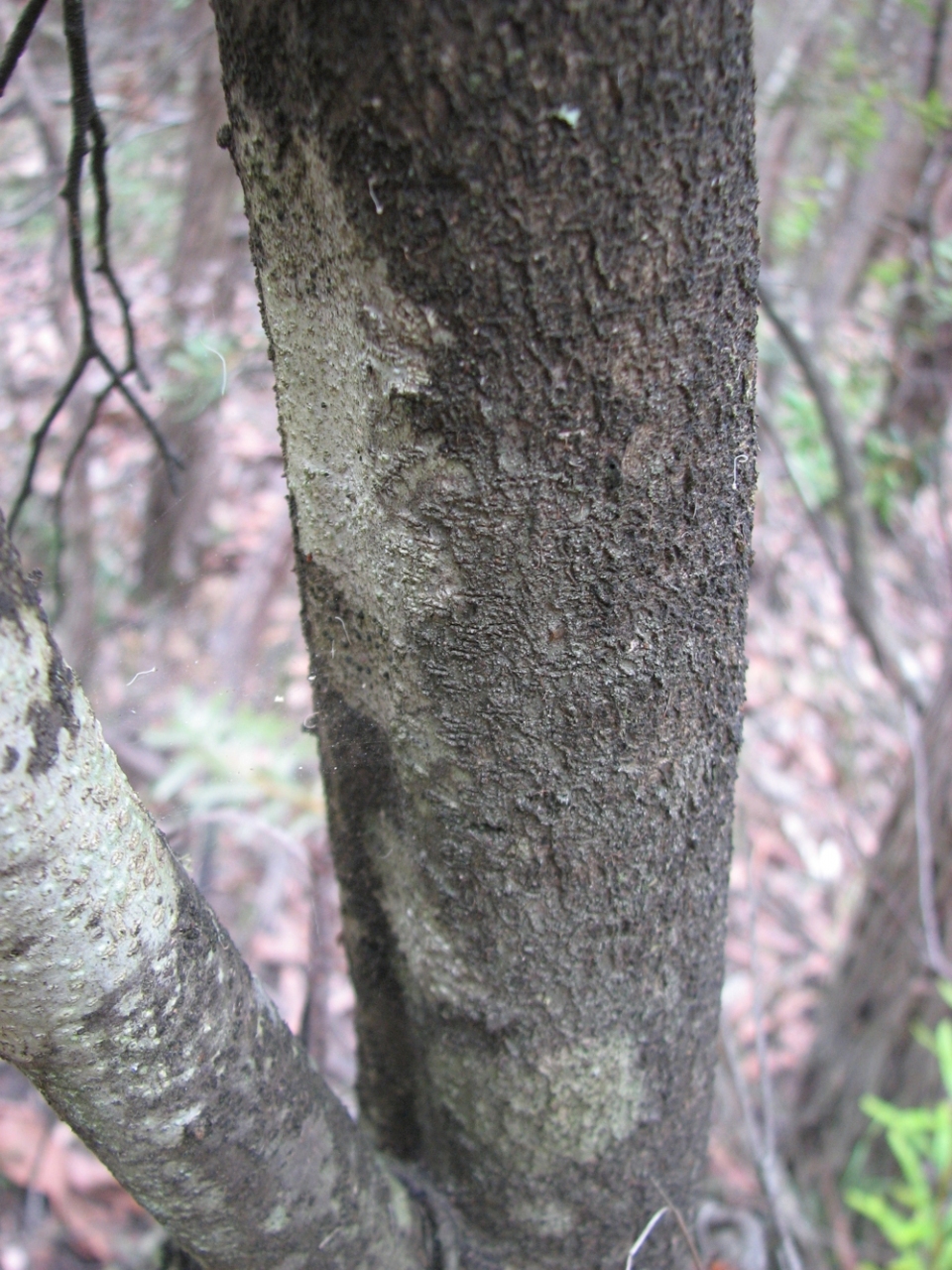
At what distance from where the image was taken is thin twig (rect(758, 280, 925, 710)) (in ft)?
7.00

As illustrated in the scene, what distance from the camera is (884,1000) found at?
227 centimetres

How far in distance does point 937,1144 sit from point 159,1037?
5.96 ft

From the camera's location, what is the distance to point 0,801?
0.42 metres

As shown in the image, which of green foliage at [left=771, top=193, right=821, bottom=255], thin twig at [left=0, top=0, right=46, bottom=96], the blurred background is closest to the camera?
thin twig at [left=0, top=0, right=46, bottom=96]

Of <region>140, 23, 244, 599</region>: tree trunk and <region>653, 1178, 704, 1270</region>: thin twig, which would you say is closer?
<region>653, 1178, 704, 1270</region>: thin twig

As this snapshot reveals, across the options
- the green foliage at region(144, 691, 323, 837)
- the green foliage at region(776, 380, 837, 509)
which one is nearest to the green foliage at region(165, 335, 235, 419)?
the green foliage at region(144, 691, 323, 837)

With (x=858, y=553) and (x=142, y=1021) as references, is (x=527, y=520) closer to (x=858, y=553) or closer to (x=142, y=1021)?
(x=142, y=1021)

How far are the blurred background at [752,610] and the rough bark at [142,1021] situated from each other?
0.30 metres

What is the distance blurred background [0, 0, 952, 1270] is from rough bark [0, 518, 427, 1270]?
30 centimetres

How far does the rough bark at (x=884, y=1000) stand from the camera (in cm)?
215

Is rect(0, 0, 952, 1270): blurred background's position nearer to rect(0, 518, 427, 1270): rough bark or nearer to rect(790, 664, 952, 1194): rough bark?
rect(790, 664, 952, 1194): rough bark

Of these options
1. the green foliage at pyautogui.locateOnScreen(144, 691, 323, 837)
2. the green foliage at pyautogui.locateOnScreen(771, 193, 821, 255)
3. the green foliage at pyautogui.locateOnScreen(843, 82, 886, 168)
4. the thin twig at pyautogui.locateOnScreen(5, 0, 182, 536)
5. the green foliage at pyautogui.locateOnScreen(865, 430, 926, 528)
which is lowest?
the green foliage at pyautogui.locateOnScreen(144, 691, 323, 837)

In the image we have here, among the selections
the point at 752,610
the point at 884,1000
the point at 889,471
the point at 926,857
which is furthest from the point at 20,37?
the point at 889,471

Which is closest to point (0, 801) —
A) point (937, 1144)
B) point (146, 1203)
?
point (146, 1203)
